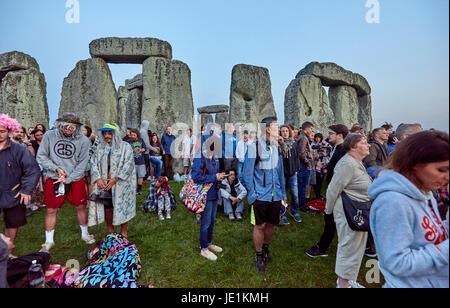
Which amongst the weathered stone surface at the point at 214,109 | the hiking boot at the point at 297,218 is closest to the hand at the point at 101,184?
the hiking boot at the point at 297,218

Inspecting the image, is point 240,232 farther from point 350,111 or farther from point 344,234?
point 350,111

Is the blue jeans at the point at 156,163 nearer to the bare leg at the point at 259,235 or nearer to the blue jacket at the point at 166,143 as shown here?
the blue jacket at the point at 166,143

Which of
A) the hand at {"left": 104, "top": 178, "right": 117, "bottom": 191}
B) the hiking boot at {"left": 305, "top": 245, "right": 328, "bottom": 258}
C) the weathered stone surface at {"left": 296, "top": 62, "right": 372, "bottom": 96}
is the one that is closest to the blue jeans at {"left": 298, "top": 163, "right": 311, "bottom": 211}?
the hiking boot at {"left": 305, "top": 245, "right": 328, "bottom": 258}

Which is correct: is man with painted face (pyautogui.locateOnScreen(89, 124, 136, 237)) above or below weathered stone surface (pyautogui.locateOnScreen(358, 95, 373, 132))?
below

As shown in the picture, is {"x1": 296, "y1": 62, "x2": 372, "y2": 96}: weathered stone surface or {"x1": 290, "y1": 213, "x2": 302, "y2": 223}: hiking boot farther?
{"x1": 296, "y1": 62, "x2": 372, "y2": 96}: weathered stone surface

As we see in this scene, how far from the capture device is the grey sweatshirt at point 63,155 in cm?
281

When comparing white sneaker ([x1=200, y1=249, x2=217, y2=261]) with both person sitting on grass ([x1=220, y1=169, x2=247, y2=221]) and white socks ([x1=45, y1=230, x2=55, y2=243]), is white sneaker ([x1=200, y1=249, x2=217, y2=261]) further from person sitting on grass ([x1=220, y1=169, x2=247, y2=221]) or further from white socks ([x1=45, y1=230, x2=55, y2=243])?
white socks ([x1=45, y1=230, x2=55, y2=243])

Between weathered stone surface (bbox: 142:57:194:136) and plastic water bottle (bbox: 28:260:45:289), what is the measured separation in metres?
5.41

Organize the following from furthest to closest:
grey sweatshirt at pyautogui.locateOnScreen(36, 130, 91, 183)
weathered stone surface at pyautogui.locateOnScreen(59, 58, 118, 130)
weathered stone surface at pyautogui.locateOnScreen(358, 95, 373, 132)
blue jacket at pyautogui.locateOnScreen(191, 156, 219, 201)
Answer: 1. weathered stone surface at pyautogui.locateOnScreen(358, 95, 373, 132)
2. weathered stone surface at pyautogui.locateOnScreen(59, 58, 118, 130)
3. grey sweatshirt at pyautogui.locateOnScreen(36, 130, 91, 183)
4. blue jacket at pyautogui.locateOnScreen(191, 156, 219, 201)

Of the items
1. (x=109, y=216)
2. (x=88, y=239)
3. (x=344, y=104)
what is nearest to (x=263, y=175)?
(x=109, y=216)

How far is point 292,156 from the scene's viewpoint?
3816 mm

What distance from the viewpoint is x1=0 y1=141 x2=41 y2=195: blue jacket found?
7.68ft

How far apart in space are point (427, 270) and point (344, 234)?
115 centimetres
